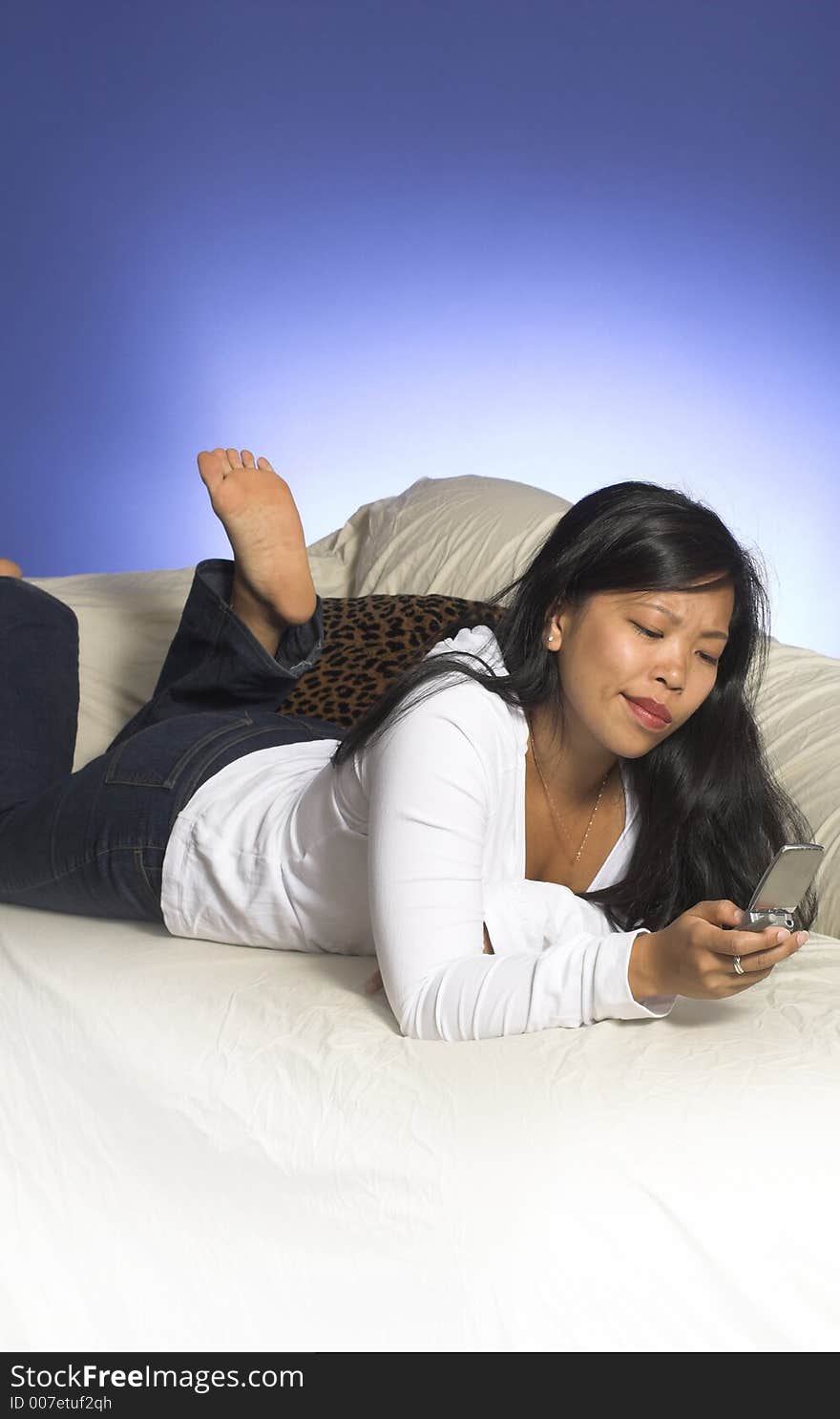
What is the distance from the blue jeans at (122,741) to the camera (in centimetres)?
148

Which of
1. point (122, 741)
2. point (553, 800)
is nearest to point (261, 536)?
point (122, 741)

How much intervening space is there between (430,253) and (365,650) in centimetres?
208

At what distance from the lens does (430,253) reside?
12.1ft

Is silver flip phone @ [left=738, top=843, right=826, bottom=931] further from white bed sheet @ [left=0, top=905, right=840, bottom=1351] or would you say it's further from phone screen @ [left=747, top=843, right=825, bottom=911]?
white bed sheet @ [left=0, top=905, right=840, bottom=1351]

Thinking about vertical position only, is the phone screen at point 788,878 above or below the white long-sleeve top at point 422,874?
above

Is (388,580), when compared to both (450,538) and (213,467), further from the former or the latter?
(213,467)

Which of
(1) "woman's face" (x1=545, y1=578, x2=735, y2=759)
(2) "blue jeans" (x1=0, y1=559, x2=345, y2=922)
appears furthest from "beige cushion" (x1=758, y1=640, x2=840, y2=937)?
(2) "blue jeans" (x1=0, y1=559, x2=345, y2=922)

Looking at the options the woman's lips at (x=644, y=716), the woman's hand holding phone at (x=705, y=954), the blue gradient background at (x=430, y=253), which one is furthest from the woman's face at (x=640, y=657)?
the blue gradient background at (x=430, y=253)

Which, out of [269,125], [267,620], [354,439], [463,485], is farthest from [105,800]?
[269,125]

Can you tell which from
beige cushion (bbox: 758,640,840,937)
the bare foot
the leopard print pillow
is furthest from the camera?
the leopard print pillow

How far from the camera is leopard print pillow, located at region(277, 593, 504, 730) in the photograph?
189 centimetres

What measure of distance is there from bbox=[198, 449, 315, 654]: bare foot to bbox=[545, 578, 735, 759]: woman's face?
52cm

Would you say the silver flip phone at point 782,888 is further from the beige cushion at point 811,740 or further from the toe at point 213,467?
the toe at point 213,467
